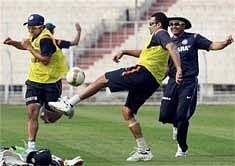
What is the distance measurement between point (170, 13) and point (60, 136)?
20.3m

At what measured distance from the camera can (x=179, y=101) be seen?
1467 cm

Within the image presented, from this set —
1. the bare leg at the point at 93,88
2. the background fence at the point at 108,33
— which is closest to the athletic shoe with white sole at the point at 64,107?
the bare leg at the point at 93,88

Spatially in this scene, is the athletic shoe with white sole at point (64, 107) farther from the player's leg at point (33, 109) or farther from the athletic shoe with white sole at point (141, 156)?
the athletic shoe with white sole at point (141, 156)

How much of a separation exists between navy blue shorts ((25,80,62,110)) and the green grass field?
2.69 feet

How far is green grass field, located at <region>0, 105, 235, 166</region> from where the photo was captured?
1384cm

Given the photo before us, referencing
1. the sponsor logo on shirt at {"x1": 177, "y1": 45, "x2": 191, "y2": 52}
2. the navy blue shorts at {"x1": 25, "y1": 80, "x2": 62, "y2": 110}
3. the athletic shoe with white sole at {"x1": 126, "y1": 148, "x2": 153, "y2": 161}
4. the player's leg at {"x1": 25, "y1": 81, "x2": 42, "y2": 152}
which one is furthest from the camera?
the sponsor logo on shirt at {"x1": 177, "y1": 45, "x2": 191, "y2": 52}

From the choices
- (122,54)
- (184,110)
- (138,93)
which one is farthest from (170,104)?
(122,54)

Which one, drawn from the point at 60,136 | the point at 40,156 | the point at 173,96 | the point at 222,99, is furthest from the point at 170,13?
the point at 40,156

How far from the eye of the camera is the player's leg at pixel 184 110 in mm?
14477

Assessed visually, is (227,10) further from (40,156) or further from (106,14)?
(40,156)

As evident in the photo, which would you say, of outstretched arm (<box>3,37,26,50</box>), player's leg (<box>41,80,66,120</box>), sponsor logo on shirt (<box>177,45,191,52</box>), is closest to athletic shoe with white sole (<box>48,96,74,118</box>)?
player's leg (<box>41,80,66,120</box>)

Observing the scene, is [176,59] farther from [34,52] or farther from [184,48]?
[34,52]

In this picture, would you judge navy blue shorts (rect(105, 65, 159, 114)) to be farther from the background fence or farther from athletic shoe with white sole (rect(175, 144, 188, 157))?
the background fence

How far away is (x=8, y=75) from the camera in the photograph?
34406 millimetres
